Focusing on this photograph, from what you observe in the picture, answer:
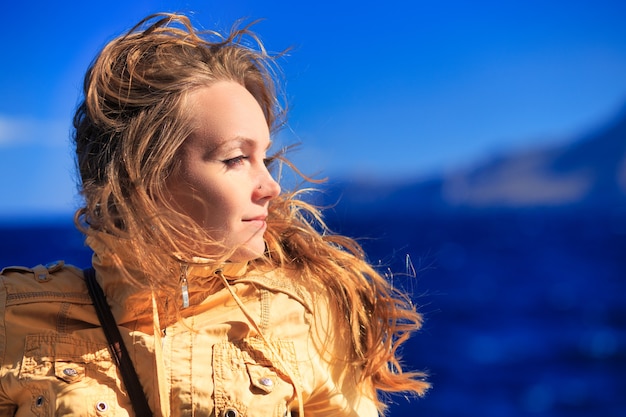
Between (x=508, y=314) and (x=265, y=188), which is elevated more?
(x=508, y=314)

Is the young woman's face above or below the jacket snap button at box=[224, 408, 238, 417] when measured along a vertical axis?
above

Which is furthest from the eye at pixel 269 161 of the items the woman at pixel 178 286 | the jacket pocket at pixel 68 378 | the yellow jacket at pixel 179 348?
the jacket pocket at pixel 68 378

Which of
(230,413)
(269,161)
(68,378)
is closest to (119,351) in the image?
(68,378)

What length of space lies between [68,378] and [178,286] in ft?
0.98

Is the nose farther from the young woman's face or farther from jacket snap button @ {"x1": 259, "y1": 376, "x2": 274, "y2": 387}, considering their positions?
jacket snap button @ {"x1": 259, "y1": 376, "x2": 274, "y2": 387}

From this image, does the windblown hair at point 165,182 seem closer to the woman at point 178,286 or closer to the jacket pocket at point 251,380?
the woman at point 178,286

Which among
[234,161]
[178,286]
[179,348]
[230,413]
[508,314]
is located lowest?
[230,413]

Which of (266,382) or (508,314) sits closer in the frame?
(266,382)

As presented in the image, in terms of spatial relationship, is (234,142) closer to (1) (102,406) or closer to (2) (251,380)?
(2) (251,380)

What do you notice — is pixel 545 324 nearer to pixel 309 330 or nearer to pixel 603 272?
pixel 603 272

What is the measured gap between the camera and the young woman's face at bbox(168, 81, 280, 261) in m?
1.68

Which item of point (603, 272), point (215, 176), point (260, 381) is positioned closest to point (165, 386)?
point (260, 381)

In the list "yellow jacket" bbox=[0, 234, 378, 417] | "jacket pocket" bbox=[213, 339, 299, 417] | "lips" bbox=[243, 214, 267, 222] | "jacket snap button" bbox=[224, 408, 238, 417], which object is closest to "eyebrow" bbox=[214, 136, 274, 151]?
"lips" bbox=[243, 214, 267, 222]

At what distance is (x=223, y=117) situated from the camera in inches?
67.7
